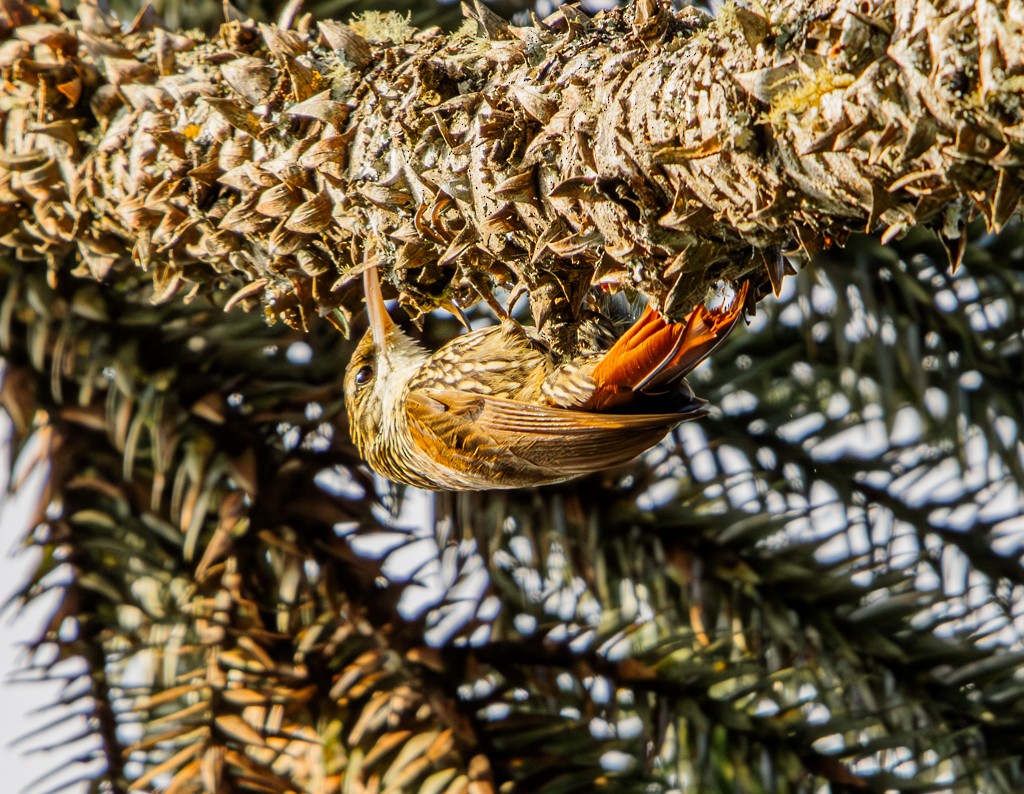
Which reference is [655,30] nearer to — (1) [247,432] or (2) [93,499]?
(1) [247,432]

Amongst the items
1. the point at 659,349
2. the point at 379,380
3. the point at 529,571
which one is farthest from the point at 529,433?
the point at 529,571

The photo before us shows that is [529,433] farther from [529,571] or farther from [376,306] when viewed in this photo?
[529,571]

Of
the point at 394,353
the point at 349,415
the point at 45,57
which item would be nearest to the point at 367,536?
the point at 349,415

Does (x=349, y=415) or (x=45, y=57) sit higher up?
(x=45, y=57)

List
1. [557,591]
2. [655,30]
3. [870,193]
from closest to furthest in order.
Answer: [870,193] < [655,30] < [557,591]

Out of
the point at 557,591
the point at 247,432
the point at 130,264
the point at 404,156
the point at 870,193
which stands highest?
the point at 130,264

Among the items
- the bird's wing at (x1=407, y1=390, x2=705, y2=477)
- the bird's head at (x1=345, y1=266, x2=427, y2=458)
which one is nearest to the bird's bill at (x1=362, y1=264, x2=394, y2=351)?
the bird's head at (x1=345, y1=266, x2=427, y2=458)

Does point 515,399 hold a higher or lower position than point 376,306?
lower

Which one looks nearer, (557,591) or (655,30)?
(655,30)
